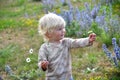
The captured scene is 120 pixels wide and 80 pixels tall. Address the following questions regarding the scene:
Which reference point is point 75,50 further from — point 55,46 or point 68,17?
point 55,46

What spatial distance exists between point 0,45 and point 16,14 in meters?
3.11

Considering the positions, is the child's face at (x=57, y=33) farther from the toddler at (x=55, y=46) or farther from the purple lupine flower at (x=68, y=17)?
the purple lupine flower at (x=68, y=17)

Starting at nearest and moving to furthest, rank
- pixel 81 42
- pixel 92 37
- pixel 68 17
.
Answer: pixel 92 37, pixel 81 42, pixel 68 17

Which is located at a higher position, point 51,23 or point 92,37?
point 51,23

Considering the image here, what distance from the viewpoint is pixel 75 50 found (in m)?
6.66

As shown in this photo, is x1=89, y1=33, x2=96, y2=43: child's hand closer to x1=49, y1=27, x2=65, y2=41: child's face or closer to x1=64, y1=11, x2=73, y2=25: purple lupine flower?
x1=49, y1=27, x2=65, y2=41: child's face

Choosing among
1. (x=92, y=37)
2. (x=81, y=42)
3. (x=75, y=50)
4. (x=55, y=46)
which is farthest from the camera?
(x=75, y=50)

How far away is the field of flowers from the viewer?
5469 mm

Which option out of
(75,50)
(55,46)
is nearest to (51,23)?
(55,46)

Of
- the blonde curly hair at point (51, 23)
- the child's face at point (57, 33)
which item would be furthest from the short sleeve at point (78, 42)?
the blonde curly hair at point (51, 23)

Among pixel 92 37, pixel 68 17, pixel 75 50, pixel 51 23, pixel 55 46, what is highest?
pixel 51 23

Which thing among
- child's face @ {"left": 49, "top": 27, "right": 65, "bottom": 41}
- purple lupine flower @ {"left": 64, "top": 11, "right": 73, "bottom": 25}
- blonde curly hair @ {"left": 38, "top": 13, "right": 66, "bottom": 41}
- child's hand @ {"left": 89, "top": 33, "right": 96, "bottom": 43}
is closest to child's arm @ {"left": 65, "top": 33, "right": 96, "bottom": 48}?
child's hand @ {"left": 89, "top": 33, "right": 96, "bottom": 43}

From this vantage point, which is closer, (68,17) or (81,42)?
(81,42)

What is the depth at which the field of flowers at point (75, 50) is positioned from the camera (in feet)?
17.9
